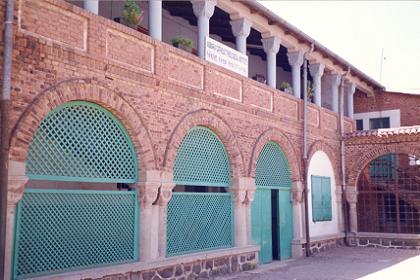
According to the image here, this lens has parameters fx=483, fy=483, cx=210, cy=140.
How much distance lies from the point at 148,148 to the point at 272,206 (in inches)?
236

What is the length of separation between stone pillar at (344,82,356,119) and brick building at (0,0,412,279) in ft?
13.1

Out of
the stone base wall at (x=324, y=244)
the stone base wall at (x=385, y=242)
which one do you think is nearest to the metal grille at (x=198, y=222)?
the stone base wall at (x=324, y=244)

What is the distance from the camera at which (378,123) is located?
1978 centimetres

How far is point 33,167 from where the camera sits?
6953 mm

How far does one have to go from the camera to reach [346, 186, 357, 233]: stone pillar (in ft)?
56.4

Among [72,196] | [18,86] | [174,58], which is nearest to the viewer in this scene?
[18,86]

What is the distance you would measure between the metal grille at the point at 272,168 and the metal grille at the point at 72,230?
192 inches

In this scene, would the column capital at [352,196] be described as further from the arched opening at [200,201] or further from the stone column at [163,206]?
the stone column at [163,206]

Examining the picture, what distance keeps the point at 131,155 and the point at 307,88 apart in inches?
348

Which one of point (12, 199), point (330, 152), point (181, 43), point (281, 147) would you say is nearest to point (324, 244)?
point (330, 152)

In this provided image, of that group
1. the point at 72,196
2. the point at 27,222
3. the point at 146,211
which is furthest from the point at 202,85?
the point at 27,222

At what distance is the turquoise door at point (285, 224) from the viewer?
44.8 ft

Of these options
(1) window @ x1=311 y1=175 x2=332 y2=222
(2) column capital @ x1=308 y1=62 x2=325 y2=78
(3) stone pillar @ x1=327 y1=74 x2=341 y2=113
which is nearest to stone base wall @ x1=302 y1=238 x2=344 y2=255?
(1) window @ x1=311 y1=175 x2=332 y2=222

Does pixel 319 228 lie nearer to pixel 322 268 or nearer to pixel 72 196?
pixel 322 268
